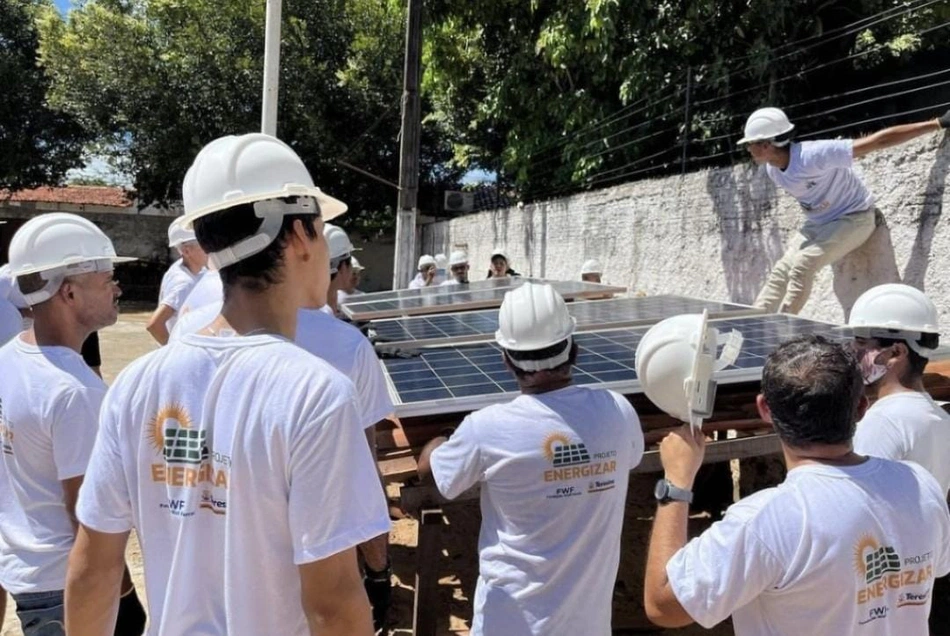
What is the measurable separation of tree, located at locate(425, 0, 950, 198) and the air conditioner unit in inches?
384

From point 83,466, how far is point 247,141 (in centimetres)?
127

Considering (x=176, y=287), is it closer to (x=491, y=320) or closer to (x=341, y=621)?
(x=491, y=320)

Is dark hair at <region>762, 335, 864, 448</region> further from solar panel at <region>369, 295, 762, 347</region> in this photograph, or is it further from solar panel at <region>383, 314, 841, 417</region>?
solar panel at <region>369, 295, 762, 347</region>

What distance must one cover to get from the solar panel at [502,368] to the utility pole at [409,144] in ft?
27.8

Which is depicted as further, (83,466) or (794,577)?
(83,466)

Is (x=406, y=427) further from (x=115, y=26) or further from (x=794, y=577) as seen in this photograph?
(x=115, y=26)

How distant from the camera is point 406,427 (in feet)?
11.3

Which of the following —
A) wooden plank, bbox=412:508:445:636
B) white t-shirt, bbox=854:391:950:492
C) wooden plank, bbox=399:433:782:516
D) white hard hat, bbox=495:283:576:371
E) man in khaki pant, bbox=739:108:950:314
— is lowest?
wooden plank, bbox=412:508:445:636

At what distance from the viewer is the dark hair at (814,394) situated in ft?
5.87

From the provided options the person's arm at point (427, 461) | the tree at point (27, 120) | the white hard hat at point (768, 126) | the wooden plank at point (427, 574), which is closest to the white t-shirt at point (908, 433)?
the person's arm at point (427, 461)

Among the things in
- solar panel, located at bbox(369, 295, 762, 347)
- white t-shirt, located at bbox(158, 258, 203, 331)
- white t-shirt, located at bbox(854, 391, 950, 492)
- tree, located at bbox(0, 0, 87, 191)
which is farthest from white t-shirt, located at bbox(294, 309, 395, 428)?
tree, located at bbox(0, 0, 87, 191)

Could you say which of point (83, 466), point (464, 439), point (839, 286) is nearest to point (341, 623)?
point (464, 439)

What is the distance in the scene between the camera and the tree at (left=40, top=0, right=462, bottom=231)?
2142 centimetres

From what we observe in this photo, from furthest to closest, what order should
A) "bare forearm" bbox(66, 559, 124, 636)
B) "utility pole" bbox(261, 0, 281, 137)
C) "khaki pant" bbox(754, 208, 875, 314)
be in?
"utility pole" bbox(261, 0, 281, 137)
"khaki pant" bbox(754, 208, 875, 314)
"bare forearm" bbox(66, 559, 124, 636)
